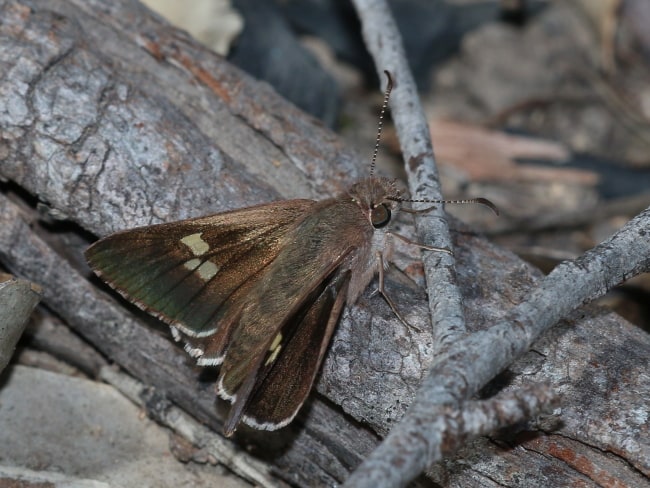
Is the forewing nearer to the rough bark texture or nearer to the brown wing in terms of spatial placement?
the rough bark texture

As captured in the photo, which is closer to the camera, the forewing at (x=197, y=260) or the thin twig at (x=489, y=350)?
the thin twig at (x=489, y=350)

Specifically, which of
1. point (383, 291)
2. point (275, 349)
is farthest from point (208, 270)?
point (383, 291)

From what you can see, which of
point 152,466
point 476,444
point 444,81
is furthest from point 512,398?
point 444,81

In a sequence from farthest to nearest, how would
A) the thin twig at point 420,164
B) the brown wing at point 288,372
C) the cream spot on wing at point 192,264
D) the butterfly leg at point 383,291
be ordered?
the cream spot on wing at point 192,264
the butterfly leg at point 383,291
the brown wing at point 288,372
the thin twig at point 420,164

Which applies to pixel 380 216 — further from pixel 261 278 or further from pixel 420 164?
pixel 261 278

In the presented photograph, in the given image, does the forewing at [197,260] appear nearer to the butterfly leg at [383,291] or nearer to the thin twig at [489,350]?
the butterfly leg at [383,291]

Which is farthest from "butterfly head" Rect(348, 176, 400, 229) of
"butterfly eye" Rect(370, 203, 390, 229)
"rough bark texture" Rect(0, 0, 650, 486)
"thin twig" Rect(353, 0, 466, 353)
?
"rough bark texture" Rect(0, 0, 650, 486)

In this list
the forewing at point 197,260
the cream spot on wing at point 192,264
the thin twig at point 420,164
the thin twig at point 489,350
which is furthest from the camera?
the cream spot on wing at point 192,264

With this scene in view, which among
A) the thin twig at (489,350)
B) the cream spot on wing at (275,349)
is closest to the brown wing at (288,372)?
the cream spot on wing at (275,349)
